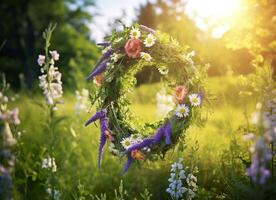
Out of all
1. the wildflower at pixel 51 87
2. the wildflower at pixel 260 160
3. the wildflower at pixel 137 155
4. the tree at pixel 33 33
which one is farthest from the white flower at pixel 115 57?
the tree at pixel 33 33

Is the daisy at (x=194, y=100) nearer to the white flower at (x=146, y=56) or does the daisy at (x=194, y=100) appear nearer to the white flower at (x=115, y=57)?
the white flower at (x=146, y=56)

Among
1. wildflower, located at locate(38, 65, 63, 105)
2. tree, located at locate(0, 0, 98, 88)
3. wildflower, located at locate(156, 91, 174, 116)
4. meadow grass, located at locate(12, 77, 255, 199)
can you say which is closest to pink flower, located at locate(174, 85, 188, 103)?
meadow grass, located at locate(12, 77, 255, 199)

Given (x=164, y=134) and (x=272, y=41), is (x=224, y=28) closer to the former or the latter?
(x=272, y=41)

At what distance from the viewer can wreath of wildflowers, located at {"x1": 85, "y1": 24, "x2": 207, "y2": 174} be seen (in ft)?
11.8

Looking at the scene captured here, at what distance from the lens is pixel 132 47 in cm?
393

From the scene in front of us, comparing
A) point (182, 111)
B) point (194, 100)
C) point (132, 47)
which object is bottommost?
point (182, 111)

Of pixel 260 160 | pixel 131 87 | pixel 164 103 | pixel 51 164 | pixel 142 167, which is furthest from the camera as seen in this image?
pixel 164 103

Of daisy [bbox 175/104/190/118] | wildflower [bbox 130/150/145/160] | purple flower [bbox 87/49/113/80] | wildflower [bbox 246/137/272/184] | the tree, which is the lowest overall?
wildflower [bbox 246/137/272/184]

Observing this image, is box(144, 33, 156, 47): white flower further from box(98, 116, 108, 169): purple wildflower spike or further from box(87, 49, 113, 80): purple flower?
box(98, 116, 108, 169): purple wildflower spike

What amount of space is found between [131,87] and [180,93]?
0.60m

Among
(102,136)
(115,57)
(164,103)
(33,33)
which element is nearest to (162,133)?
(102,136)

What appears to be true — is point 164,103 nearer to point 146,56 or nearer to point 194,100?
point 146,56

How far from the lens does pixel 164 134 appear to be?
3.56m

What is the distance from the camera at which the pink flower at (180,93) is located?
375 centimetres
